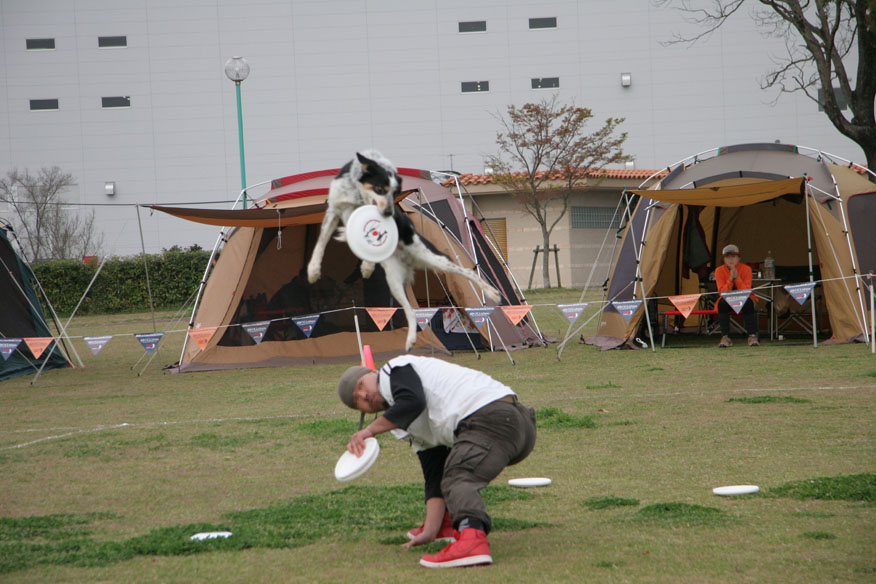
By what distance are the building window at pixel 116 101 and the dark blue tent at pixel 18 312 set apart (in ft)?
62.7

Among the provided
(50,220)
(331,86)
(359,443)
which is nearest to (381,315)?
(359,443)

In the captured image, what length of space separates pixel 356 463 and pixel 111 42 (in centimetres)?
3172

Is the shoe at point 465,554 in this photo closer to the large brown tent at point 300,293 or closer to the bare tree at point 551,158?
the large brown tent at point 300,293

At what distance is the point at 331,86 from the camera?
28062mm

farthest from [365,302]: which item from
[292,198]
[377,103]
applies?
[377,103]

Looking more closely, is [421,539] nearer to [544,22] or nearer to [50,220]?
[544,22]

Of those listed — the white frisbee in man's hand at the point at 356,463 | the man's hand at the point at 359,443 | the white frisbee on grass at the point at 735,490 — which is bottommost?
the white frisbee on grass at the point at 735,490

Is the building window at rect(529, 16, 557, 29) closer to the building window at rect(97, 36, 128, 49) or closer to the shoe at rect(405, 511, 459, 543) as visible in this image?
the building window at rect(97, 36, 128, 49)

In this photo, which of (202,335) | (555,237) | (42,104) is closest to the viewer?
(202,335)

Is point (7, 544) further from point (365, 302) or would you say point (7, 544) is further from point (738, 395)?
point (365, 302)

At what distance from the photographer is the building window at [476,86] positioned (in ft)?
94.6

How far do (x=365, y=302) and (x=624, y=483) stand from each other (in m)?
7.57

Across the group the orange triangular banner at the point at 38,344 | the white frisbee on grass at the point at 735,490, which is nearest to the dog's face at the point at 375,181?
the white frisbee on grass at the point at 735,490

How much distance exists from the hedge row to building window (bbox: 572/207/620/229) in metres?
11.4
